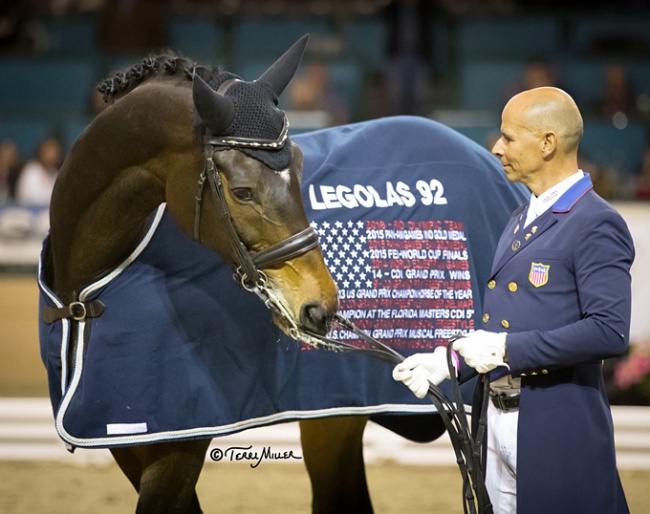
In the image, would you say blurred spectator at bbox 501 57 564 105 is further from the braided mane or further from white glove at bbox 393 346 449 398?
white glove at bbox 393 346 449 398

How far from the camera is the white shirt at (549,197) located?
1913 millimetres

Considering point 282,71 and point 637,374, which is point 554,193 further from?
point 637,374

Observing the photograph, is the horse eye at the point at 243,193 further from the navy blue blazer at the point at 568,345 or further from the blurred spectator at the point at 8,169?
the blurred spectator at the point at 8,169

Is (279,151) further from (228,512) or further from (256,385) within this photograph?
(228,512)

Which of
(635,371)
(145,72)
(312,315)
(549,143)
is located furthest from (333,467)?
(635,371)

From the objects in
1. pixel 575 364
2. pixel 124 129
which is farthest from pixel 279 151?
pixel 575 364

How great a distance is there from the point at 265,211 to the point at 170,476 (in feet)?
2.79

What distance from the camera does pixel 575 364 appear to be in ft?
6.09

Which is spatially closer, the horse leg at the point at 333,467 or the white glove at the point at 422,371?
the white glove at the point at 422,371

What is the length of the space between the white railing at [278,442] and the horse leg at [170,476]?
5.98 feet

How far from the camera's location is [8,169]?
21.2 feet

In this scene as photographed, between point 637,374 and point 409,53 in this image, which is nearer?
point 637,374

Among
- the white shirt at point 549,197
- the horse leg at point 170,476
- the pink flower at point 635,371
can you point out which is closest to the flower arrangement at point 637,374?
the pink flower at point 635,371

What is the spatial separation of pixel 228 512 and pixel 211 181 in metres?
2.06
